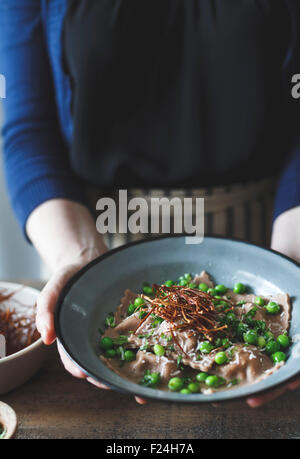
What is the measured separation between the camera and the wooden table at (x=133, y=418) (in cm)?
127

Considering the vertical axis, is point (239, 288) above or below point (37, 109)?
below

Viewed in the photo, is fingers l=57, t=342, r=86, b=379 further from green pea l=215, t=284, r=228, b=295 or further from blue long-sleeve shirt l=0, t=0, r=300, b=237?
blue long-sleeve shirt l=0, t=0, r=300, b=237

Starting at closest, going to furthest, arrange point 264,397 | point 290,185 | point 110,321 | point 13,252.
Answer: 1. point 264,397
2. point 110,321
3. point 290,185
4. point 13,252

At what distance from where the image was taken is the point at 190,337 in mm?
1372

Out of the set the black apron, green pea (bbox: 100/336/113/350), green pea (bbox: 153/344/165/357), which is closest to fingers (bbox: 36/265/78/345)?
green pea (bbox: 100/336/113/350)

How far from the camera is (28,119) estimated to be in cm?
208

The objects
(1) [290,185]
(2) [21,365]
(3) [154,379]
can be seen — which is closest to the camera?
(3) [154,379]

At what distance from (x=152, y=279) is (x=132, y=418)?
50 centimetres

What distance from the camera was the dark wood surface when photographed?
1270 millimetres

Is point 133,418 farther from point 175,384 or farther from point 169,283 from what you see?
point 169,283

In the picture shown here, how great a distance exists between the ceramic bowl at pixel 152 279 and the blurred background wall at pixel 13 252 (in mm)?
1812

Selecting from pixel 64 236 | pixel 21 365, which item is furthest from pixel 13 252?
pixel 21 365

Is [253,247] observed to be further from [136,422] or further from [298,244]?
[136,422]

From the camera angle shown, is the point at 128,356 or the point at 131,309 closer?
the point at 128,356
